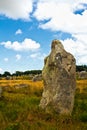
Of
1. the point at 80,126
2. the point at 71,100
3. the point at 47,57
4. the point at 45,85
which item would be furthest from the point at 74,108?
the point at 80,126

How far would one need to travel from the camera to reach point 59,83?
2245 cm

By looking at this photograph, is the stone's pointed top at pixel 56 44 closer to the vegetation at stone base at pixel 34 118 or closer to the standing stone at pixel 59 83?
the standing stone at pixel 59 83

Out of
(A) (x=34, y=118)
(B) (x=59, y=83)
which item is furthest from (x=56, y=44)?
(A) (x=34, y=118)

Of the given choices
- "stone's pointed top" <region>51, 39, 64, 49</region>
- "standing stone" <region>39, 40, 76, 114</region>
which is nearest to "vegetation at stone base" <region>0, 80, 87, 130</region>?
"standing stone" <region>39, 40, 76, 114</region>

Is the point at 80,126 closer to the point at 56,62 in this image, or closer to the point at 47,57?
the point at 56,62

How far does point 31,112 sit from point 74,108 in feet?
11.7

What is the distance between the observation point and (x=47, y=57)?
980 inches

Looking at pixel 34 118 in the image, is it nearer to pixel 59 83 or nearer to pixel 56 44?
pixel 59 83

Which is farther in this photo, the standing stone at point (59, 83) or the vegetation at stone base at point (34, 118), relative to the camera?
the standing stone at point (59, 83)

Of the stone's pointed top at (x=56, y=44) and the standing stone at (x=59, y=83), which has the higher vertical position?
the stone's pointed top at (x=56, y=44)

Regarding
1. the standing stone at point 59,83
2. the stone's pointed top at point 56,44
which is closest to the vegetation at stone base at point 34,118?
the standing stone at point 59,83

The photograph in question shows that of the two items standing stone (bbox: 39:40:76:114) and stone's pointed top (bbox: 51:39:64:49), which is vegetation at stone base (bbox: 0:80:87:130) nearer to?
standing stone (bbox: 39:40:76:114)

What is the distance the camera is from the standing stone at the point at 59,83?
22.1 m

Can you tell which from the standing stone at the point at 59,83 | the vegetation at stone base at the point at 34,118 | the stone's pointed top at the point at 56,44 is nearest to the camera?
the vegetation at stone base at the point at 34,118
